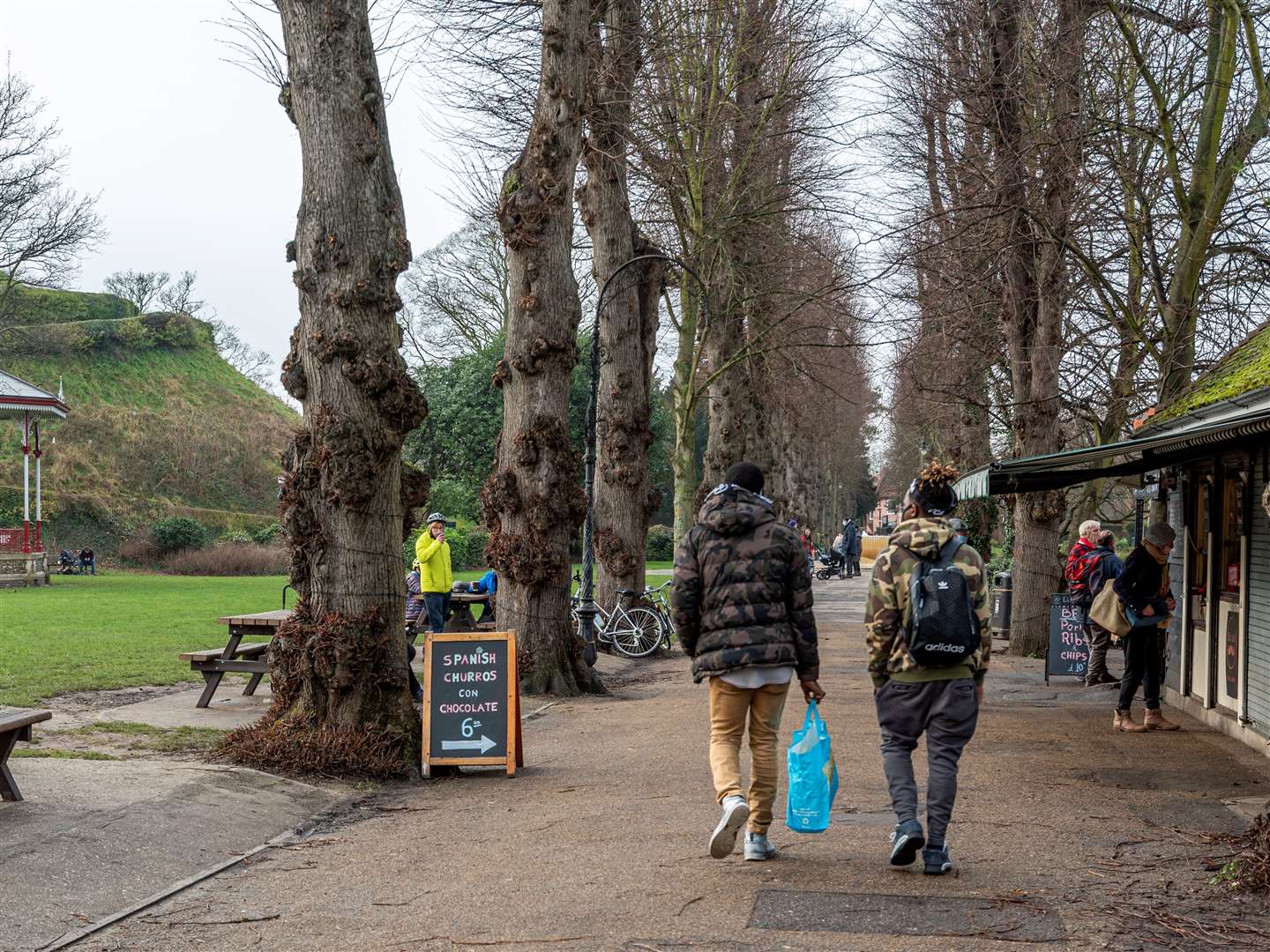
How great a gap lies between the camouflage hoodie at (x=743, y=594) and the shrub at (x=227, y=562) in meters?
43.3

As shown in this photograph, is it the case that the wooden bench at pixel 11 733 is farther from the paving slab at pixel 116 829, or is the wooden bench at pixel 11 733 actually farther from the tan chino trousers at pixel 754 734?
the tan chino trousers at pixel 754 734

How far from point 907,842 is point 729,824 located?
807 mm

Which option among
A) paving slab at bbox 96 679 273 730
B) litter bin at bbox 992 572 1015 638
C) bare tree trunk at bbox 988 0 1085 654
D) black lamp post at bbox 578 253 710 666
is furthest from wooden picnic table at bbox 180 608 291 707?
litter bin at bbox 992 572 1015 638

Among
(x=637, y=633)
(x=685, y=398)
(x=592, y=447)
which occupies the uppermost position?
(x=685, y=398)

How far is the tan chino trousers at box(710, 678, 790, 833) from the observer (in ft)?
22.2

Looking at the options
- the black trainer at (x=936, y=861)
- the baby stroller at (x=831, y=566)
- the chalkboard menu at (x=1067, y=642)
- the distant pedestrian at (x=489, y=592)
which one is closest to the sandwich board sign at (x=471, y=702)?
the black trainer at (x=936, y=861)

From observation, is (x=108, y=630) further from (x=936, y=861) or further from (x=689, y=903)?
(x=936, y=861)

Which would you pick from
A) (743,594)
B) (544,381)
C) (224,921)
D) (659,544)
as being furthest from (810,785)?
(659,544)

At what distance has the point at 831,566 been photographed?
5188 centimetres

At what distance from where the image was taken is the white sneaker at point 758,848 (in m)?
6.66

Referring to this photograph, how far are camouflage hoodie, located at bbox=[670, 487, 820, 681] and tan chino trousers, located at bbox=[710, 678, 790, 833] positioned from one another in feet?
0.53

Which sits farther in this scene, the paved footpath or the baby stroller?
the baby stroller

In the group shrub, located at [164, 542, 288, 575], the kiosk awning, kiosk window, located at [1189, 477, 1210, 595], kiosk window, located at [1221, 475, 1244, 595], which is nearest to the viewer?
the kiosk awning

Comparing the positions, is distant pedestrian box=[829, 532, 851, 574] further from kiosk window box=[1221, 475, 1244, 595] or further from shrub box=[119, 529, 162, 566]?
kiosk window box=[1221, 475, 1244, 595]
